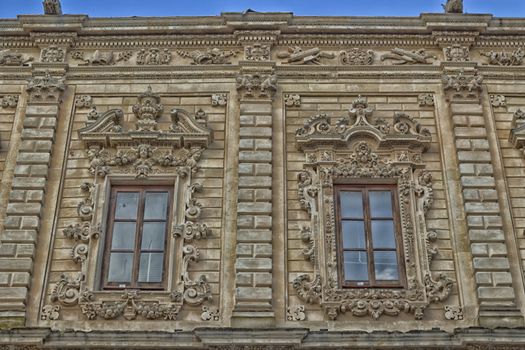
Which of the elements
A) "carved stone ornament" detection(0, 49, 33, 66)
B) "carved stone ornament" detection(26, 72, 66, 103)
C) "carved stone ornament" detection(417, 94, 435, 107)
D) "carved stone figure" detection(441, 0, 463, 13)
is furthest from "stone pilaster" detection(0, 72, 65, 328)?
"carved stone figure" detection(441, 0, 463, 13)

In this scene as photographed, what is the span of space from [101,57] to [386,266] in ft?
21.8

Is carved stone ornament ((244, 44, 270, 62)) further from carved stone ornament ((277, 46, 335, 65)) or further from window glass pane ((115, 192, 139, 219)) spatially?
window glass pane ((115, 192, 139, 219))

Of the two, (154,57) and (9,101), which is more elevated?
(154,57)

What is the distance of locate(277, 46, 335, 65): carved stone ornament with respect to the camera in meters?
16.4

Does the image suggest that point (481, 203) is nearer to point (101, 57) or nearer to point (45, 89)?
point (101, 57)

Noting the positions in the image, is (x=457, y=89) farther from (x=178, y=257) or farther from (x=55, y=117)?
(x=55, y=117)

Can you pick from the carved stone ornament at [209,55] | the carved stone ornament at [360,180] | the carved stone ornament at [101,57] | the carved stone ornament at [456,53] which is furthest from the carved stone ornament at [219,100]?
the carved stone ornament at [456,53]

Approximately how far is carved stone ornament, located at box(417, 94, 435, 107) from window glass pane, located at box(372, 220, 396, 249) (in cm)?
261

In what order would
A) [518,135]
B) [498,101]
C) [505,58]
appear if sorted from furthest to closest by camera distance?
[505,58], [498,101], [518,135]

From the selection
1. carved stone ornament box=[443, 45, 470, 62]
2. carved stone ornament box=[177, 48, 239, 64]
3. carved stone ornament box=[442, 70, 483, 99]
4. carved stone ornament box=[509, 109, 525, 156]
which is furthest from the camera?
carved stone ornament box=[177, 48, 239, 64]

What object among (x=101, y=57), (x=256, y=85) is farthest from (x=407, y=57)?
(x=101, y=57)

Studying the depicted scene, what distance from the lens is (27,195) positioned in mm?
14422

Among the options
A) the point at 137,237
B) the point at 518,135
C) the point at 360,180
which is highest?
the point at 518,135

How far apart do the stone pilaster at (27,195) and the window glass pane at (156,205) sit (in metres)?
1.71
